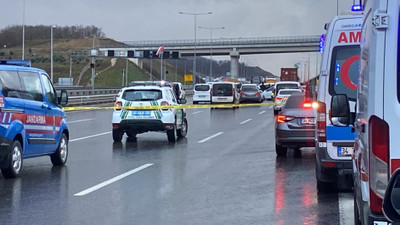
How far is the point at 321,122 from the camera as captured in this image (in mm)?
9219

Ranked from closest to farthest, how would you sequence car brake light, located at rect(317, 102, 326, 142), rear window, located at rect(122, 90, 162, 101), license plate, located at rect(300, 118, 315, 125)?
car brake light, located at rect(317, 102, 326, 142) → license plate, located at rect(300, 118, 315, 125) → rear window, located at rect(122, 90, 162, 101)

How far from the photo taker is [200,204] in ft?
29.7

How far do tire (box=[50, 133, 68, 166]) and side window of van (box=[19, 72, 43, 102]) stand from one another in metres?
1.34

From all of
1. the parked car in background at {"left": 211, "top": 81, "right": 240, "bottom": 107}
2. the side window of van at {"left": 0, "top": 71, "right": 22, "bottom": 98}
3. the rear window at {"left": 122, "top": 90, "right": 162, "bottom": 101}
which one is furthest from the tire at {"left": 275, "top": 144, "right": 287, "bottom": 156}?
the parked car in background at {"left": 211, "top": 81, "right": 240, "bottom": 107}

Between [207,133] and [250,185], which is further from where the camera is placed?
[207,133]

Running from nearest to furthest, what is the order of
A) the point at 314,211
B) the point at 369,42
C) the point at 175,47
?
the point at 369,42 < the point at 314,211 < the point at 175,47

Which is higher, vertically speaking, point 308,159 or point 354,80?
point 354,80

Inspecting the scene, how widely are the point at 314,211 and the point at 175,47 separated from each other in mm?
85315

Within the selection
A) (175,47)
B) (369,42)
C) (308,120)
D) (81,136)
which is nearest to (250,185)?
(308,120)

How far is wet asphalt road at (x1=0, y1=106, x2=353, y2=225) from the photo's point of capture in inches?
324

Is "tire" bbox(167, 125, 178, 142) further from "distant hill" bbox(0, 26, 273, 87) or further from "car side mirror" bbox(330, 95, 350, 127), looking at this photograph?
"distant hill" bbox(0, 26, 273, 87)

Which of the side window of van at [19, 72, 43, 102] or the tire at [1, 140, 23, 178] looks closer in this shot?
the tire at [1, 140, 23, 178]

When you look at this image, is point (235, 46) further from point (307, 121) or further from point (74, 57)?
point (307, 121)

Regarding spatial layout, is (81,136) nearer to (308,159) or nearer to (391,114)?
(308,159)
